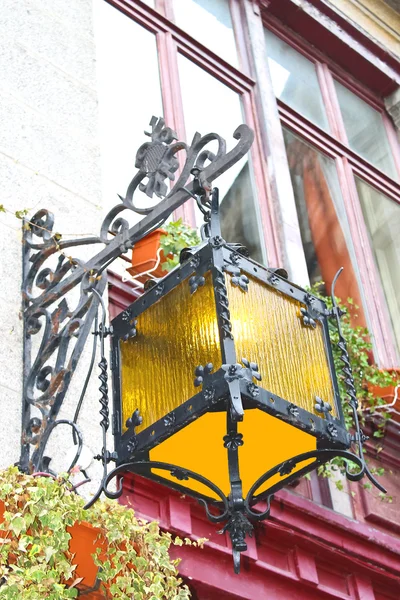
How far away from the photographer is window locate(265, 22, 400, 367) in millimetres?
8641

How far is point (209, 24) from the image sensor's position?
9.08 metres

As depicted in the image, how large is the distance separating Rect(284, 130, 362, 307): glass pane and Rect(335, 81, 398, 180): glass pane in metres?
0.80

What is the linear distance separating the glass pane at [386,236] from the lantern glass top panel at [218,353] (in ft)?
15.9

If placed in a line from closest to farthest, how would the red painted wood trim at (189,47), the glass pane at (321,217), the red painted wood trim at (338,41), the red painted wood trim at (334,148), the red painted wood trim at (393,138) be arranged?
1. the red painted wood trim at (189,47)
2. the glass pane at (321,217)
3. the red painted wood trim at (334,148)
4. the red painted wood trim at (338,41)
5. the red painted wood trim at (393,138)

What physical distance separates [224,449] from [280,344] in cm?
41

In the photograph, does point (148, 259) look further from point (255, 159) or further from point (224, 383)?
point (224, 383)

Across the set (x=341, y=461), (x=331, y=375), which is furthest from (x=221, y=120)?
(x=331, y=375)

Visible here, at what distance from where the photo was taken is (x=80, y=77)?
6.27 meters

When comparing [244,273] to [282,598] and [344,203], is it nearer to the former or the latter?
[282,598]

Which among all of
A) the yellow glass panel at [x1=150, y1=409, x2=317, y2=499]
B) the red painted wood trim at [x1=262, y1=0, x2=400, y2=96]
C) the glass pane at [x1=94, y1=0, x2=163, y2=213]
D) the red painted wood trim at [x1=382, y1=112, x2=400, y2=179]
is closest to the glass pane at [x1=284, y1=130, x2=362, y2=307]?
the red painted wood trim at [x1=382, y1=112, x2=400, y2=179]

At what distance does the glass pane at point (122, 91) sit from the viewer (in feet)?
23.8

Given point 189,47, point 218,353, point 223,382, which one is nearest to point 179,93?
point 189,47

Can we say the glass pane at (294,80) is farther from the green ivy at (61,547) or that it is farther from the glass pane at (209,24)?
the green ivy at (61,547)

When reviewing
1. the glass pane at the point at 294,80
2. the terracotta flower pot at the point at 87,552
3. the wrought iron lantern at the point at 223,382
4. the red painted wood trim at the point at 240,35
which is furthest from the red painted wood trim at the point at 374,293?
the terracotta flower pot at the point at 87,552
